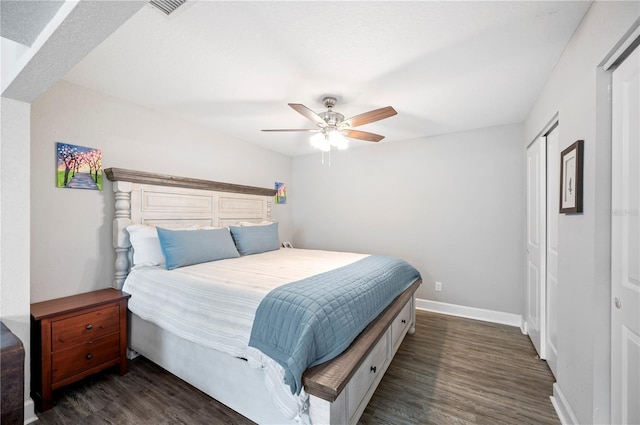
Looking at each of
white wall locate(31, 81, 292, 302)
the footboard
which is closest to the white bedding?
the footboard

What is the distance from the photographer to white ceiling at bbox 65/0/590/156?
1477 mm

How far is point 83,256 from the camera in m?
2.32

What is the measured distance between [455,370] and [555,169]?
187 centimetres

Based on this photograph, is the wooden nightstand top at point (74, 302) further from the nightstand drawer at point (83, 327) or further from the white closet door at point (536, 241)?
the white closet door at point (536, 241)

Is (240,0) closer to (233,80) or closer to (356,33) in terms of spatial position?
(356,33)

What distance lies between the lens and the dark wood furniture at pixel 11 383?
1149 mm

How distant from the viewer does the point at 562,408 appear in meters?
1.72

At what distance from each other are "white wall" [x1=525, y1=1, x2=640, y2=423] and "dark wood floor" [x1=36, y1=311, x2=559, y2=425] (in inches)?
15.0

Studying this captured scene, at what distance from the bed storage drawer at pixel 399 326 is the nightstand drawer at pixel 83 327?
2.30 m

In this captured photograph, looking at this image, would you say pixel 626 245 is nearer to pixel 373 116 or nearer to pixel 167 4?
pixel 373 116

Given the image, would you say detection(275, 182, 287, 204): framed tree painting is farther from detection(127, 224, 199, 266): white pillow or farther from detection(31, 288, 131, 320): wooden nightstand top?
detection(31, 288, 131, 320): wooden nightstand top

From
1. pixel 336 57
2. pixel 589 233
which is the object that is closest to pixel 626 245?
pixel 589 233

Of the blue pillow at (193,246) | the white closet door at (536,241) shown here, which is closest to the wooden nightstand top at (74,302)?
the blue pillow at (193,246)

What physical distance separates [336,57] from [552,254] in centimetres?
233
